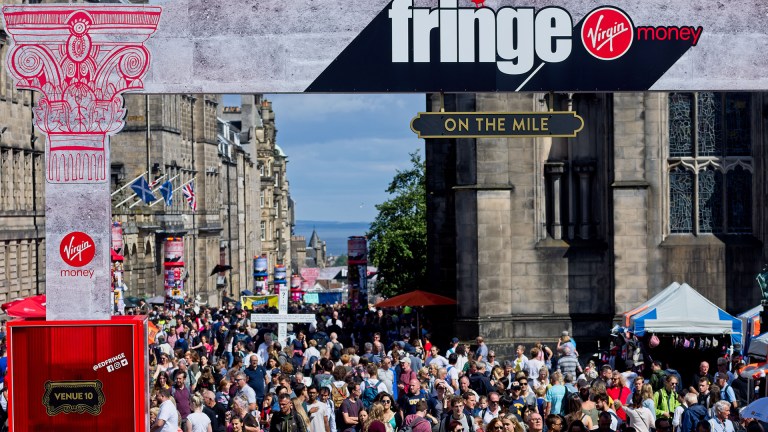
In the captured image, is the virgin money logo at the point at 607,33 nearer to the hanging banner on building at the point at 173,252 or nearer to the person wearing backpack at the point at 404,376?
the person wearing backpack at the point at 404,376

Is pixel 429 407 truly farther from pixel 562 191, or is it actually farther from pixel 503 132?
pixel 562 191

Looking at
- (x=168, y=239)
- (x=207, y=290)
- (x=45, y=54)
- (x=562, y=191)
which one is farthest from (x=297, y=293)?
(x=45, y=54)

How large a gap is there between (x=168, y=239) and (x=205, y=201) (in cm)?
2060

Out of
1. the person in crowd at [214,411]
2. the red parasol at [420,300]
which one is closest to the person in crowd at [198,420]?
the person in crowd at [214,411]

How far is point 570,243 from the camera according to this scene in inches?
1280

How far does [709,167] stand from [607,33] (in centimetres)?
1439

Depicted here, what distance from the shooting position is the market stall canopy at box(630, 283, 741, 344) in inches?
998

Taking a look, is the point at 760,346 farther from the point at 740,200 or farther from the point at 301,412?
the point at 740,200

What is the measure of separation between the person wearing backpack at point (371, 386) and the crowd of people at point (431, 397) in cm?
2

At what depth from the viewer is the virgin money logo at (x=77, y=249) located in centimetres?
1748


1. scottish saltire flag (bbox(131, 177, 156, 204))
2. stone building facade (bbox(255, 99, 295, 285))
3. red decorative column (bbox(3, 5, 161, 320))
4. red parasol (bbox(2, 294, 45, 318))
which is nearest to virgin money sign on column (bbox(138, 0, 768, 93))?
red decorative column (bbox(3, 5, 161, 320))

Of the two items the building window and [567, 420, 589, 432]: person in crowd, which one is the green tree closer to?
the building window

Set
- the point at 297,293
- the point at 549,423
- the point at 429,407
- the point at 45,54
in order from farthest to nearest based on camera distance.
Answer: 1. the point at 297,293
2. the point at 429,407
3. the point at 45,54
4. the point at 549,423

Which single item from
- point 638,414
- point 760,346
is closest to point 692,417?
point 638,414
